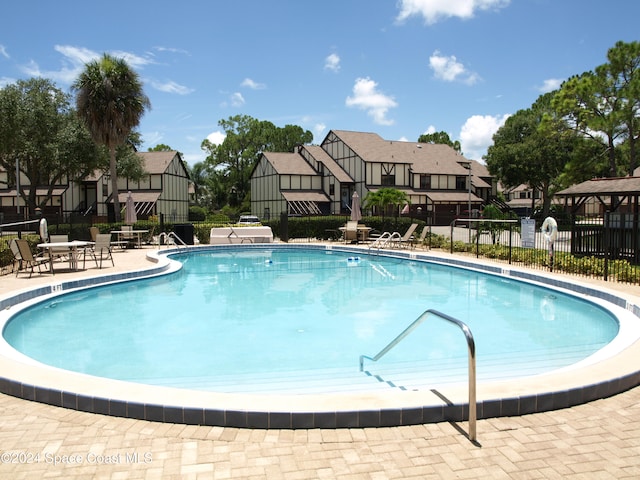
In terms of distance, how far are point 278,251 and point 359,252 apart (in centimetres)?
411

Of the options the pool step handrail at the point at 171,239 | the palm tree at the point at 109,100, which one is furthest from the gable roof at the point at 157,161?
the pool step handrail at the point at 171,239

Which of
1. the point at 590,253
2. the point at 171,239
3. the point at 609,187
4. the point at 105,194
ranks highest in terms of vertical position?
the point at 105,194

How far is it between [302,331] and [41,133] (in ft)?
98.8

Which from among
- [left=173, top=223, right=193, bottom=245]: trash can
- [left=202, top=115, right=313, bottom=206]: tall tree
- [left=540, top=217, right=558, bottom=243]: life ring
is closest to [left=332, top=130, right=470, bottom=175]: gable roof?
[left=202, top=115, right=313, bottom=206]: tall tree

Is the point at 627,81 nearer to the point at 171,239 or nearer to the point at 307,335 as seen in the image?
the point at 171,239

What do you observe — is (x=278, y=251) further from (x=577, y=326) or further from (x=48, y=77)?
(x=48, y=77)

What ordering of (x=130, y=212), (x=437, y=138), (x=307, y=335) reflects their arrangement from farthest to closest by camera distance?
(x=437, y=138) → (x=130, y=212) → (x=307, y=335)

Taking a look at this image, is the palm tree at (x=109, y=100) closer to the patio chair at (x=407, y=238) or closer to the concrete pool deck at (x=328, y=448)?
the patio chair at (x=407, y=238)

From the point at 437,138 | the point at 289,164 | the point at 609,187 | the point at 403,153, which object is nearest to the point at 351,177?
the point at 289,164

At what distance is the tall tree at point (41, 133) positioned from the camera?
29953mm

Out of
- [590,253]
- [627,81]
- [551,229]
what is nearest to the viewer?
A: [551,229]

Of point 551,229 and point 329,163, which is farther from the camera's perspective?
point 329,163

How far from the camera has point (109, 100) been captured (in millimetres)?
26516

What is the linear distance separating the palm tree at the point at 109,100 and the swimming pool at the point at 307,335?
15.8m
